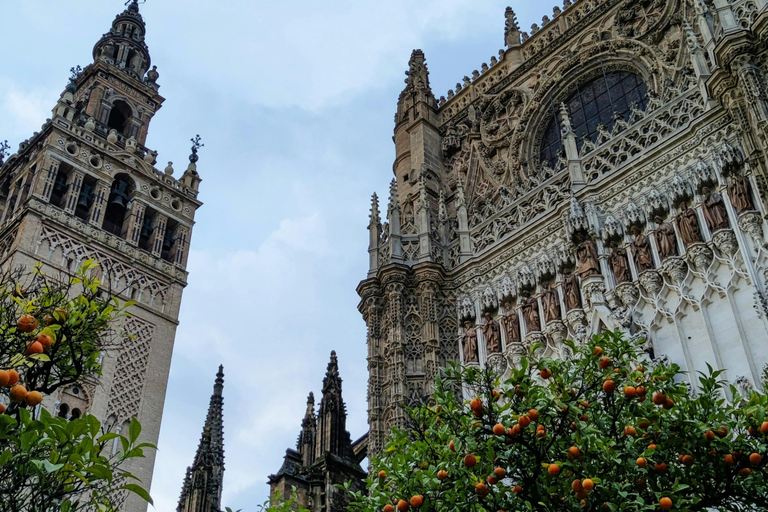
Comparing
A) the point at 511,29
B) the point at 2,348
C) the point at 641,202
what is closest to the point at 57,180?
the point at 511,29

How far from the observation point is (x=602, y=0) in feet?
69.4

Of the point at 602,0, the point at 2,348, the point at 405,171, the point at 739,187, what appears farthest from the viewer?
the point at 405,171

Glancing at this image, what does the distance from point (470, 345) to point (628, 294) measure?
3.73 m

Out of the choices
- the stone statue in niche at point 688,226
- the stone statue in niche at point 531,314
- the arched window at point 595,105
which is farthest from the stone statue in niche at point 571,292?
the arched window at point 595,105

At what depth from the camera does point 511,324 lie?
16562 mm

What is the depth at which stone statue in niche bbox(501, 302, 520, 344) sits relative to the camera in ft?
53.5

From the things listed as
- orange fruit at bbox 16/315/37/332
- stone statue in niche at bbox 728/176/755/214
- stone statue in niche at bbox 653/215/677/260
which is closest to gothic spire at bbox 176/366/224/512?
stone statue in niche at bbox 653/215/677/260

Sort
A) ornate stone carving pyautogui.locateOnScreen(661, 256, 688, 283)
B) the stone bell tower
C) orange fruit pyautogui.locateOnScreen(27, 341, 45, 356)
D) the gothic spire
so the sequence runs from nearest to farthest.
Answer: orange fruit pyautogui.locateOnScreen(27, 341, 45, 356) < ornate stone carving pyautogui.locateOnScreen(661, 256, 688, 283) < the gothic spire < the stone bell tower

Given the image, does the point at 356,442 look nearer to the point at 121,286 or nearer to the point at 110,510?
the point at 121,286

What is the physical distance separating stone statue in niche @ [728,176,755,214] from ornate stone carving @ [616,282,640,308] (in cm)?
215

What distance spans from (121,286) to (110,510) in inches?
1024

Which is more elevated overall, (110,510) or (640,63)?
(640,63)

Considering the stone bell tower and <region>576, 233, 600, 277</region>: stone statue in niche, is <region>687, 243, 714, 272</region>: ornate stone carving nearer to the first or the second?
<region>576, 233, 600, 277</region>: stone statue in niche

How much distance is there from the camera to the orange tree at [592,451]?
774 centimetres
